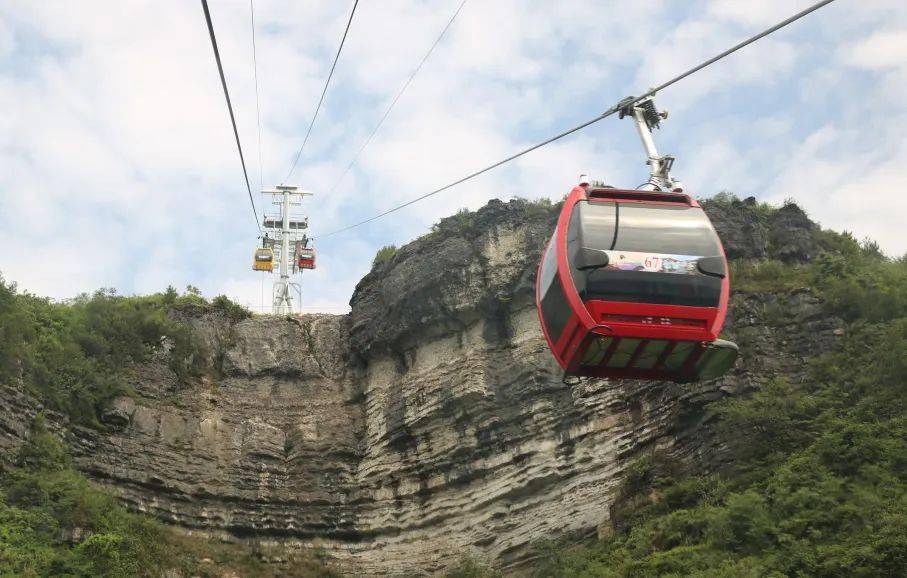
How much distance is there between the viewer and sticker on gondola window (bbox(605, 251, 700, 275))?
15703 mm

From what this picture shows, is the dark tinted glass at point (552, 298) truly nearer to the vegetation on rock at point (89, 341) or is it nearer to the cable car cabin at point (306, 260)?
the vegetation on rock at point (89, 341)

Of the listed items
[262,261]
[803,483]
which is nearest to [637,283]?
[803,483]

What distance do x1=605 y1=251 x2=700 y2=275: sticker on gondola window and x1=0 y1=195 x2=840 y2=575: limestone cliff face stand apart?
34.4 ft

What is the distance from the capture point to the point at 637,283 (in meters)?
15.7

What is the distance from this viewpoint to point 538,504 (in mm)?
27609

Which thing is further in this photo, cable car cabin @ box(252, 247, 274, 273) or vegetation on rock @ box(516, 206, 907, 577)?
cable car cabin @ box(252, 247, 274, 273)

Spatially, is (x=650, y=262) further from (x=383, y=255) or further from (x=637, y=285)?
(x=383, y=255)

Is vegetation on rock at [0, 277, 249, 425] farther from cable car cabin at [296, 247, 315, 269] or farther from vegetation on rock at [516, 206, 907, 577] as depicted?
vegetation on rock at [516, 206, 907, 577]

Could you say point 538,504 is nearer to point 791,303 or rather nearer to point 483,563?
point 483,563

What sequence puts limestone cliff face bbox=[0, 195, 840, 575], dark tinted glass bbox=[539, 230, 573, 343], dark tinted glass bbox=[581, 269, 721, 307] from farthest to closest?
limestone cliff face bbox=[0, 195, 840, 575] → dark tinted glass bbox=[539, 230, 573, 343] → dark tinted glass bbox=[581, 269, 721, 307]

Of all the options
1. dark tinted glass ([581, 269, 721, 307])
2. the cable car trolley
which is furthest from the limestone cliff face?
dark tinted glass ([581, 269, 721, 307])

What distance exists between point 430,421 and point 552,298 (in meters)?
14.2

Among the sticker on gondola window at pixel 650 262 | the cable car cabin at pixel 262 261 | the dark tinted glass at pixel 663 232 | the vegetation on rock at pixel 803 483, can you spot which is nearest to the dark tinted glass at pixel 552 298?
the sticker on gondola window at pixel 650 262

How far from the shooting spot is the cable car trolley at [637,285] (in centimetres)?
1565
